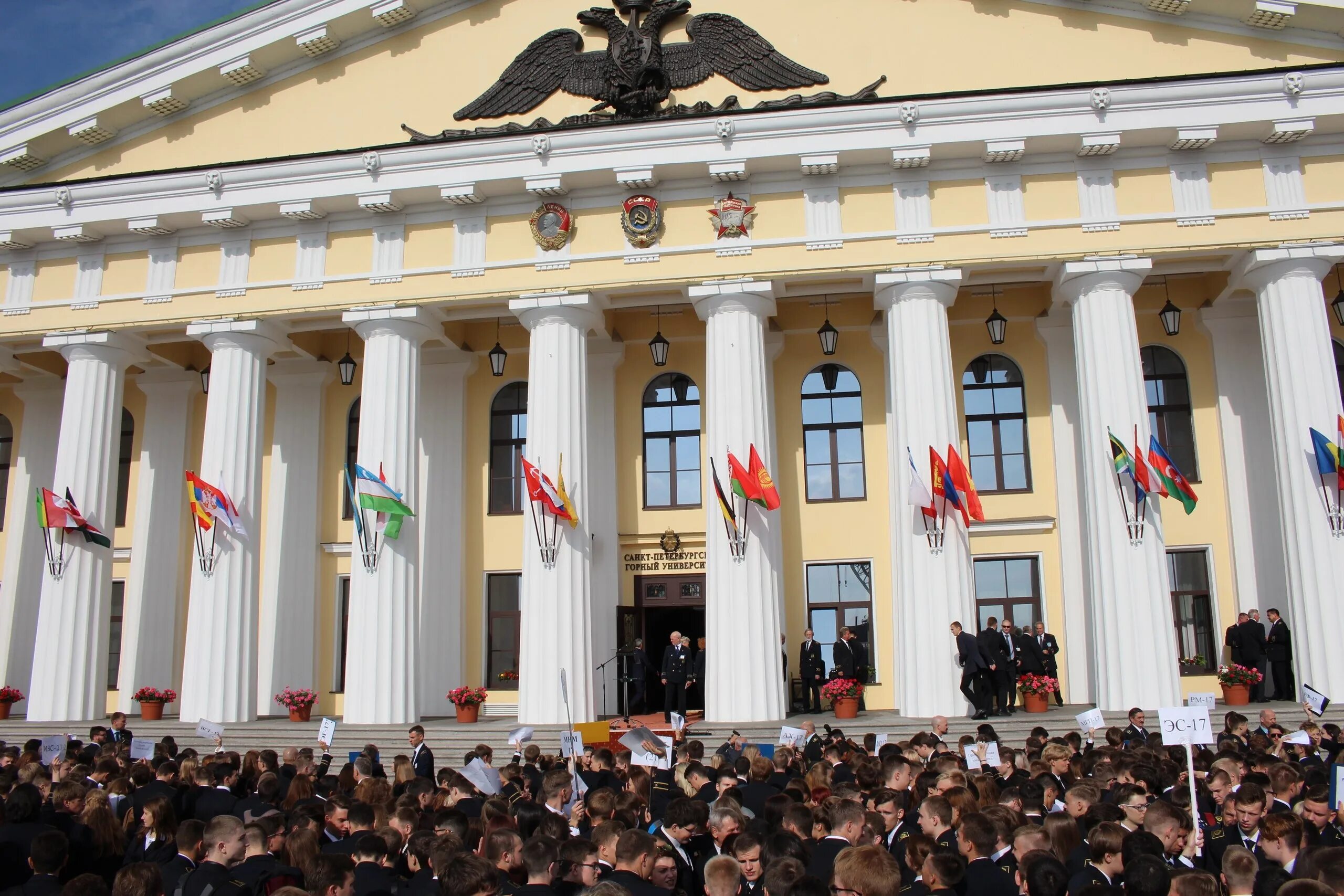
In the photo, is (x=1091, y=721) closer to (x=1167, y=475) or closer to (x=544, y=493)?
(x=1167, y=475)

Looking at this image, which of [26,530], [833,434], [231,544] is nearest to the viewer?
[231,544]

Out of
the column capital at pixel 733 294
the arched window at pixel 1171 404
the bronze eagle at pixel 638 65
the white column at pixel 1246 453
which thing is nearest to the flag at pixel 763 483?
the column capital at pixel 733 294

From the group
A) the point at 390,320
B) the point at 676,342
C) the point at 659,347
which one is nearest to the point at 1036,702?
the point at 659,347

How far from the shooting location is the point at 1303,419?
1825 centimetres

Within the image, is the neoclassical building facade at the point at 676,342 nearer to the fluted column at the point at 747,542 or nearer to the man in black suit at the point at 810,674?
the fluted column at the point at 747,542

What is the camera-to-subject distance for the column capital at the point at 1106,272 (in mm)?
18891

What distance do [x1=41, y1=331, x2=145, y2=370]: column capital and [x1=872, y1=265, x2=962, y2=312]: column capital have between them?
1471 cm

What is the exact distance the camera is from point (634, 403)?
2322 cm

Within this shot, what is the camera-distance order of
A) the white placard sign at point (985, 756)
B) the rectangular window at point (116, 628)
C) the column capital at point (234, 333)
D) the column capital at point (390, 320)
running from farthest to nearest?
1. the rectangular window at point (116, 628)
2. the column capital at point (234, 333)
3. the column capital at point (390, 320)
4. the white placard sign at point (985, 756)

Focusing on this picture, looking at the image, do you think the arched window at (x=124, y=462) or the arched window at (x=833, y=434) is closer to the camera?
the arched window at (x=833, y=434)

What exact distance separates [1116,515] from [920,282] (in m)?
5.06

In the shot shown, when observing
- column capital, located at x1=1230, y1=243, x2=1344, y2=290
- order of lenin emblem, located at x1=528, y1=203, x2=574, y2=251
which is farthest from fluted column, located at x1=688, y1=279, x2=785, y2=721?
column capital, located at x1=1230, y1=243, x2=1344, y2=290

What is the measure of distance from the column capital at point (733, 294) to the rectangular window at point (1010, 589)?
688 centimetres

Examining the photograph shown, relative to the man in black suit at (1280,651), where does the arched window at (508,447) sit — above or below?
above
